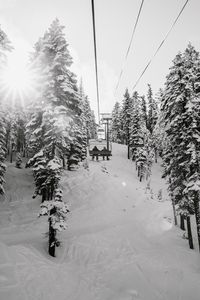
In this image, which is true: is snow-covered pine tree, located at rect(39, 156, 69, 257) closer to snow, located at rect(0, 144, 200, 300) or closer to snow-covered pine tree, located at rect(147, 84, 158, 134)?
snow, located at rect(0, 144, 200, 300)

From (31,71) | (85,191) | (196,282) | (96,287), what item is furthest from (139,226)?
(31,71)

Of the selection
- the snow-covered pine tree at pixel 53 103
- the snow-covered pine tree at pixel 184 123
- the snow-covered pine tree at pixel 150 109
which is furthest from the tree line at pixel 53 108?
the snow-covered pine tree at pixel 150 109

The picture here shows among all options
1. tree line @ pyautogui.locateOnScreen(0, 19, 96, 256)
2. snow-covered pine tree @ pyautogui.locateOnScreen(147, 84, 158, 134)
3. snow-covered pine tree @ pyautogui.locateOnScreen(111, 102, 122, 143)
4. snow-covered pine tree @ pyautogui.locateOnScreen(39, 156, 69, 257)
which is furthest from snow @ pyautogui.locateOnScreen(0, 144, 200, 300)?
snow-covered pine tree @ pyautogui.locateOnScreen(111, 102, 122, 143)

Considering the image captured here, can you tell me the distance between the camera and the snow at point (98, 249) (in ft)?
36.9

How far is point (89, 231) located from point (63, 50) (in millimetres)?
16552

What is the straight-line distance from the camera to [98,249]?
18375 millimetres

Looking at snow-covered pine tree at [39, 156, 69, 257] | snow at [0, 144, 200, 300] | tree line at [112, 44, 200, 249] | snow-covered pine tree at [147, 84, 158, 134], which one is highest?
snow-covered pine tree at [147, 84, 158, 134]

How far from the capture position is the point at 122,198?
3088 cm

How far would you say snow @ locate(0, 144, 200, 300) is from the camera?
11242 millimetres

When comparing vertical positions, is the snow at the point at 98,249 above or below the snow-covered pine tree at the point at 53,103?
below

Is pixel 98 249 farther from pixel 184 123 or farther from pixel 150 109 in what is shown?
pixel 150 109

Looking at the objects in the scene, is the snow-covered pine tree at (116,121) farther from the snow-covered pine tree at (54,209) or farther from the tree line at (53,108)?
the snow-covered pine tree at (54,209)

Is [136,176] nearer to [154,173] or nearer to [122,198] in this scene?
[154,173]

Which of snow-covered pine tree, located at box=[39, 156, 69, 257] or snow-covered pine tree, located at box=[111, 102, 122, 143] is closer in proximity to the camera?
snow-covered pine tree, located at box=[39, 156, 69, 257]
